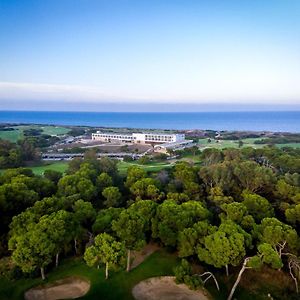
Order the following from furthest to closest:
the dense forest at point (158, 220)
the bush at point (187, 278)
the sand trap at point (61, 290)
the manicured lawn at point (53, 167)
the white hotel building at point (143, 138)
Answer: the white hotel building at point (143, 138), the manicured lawn at point (53, 167), the dense forest at point (158, 220), the sand trap at point (61, 290), the bush at point (187, 278)

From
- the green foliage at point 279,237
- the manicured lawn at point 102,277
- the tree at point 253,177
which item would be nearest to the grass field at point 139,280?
the manicured lawn at point 102,277

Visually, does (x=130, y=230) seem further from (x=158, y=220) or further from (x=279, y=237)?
(x=279, y=237)

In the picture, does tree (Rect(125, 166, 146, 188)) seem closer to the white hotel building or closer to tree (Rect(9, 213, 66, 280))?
tree (Rect(9, 213, 66, 280))

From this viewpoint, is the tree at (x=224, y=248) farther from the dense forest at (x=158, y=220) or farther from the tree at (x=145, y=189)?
the tree at (x=145, y=189)

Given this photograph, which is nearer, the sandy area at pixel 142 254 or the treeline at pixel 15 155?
the sandy area at pixel 142 254

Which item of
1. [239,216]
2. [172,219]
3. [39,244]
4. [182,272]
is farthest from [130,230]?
[239,216]
